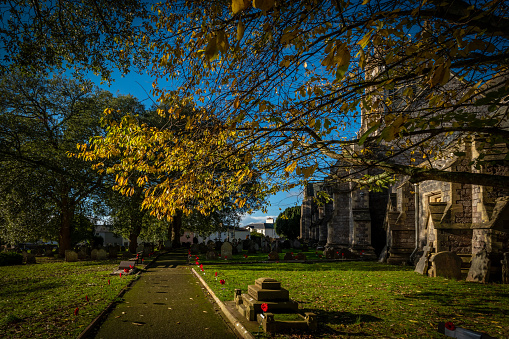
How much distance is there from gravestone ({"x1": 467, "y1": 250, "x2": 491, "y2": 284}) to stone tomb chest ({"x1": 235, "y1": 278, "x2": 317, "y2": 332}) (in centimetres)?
799

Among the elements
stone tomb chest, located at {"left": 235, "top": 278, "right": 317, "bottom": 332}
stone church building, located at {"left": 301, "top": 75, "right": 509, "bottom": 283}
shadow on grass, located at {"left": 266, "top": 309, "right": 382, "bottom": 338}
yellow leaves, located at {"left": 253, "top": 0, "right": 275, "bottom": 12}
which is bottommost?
shadow on grass, located at {"left": 266, "top": 309, "right": 382, "bottom": 338}

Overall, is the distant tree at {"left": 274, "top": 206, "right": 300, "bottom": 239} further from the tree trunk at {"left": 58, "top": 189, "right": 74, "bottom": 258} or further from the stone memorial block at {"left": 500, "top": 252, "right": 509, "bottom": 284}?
the stone memorial block at {"left": 500, "top": 252, "right": 509, "bottom": 284}

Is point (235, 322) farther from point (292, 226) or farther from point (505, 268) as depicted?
point (292, 226)

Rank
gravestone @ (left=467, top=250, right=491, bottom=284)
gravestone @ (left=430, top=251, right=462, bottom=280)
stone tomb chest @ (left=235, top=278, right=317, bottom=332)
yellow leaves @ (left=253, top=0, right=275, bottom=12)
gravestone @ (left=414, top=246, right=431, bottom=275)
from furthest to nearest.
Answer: gravestone @ (left=414, top=246, right=431, bottom=275), gravestone @ (left=430, top=251, right=462, bottom=280), gravestone @ (left=467, top=250, right=491, bottom=284), stone tomb chest @ (left=235, top=278, right=317, bottom=332), yellow leaves @ (left=253, top=0, right=275, bottom=12)

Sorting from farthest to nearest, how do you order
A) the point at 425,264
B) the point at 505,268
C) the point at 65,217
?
the point at 65,217 < the point at 425,264 < the point at 505,268

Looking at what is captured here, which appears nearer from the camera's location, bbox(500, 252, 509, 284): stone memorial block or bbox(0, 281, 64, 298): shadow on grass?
bbox(0, 281, 64, 298): shadow on grass

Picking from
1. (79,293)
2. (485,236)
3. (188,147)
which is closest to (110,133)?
(188,147)

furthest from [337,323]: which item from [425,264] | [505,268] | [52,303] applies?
[425,264]

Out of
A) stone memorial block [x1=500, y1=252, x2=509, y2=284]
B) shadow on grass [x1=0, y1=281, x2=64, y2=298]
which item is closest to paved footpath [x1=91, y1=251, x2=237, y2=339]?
shadow on grass [x1=0, y1=281, x2=64, y2=298]

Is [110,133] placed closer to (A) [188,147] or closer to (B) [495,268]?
(A) [188,147]

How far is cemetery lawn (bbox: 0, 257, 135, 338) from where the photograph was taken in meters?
6.48

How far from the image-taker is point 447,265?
1294 centimetres

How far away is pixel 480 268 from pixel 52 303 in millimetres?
12862

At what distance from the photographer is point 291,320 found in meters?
6.70
